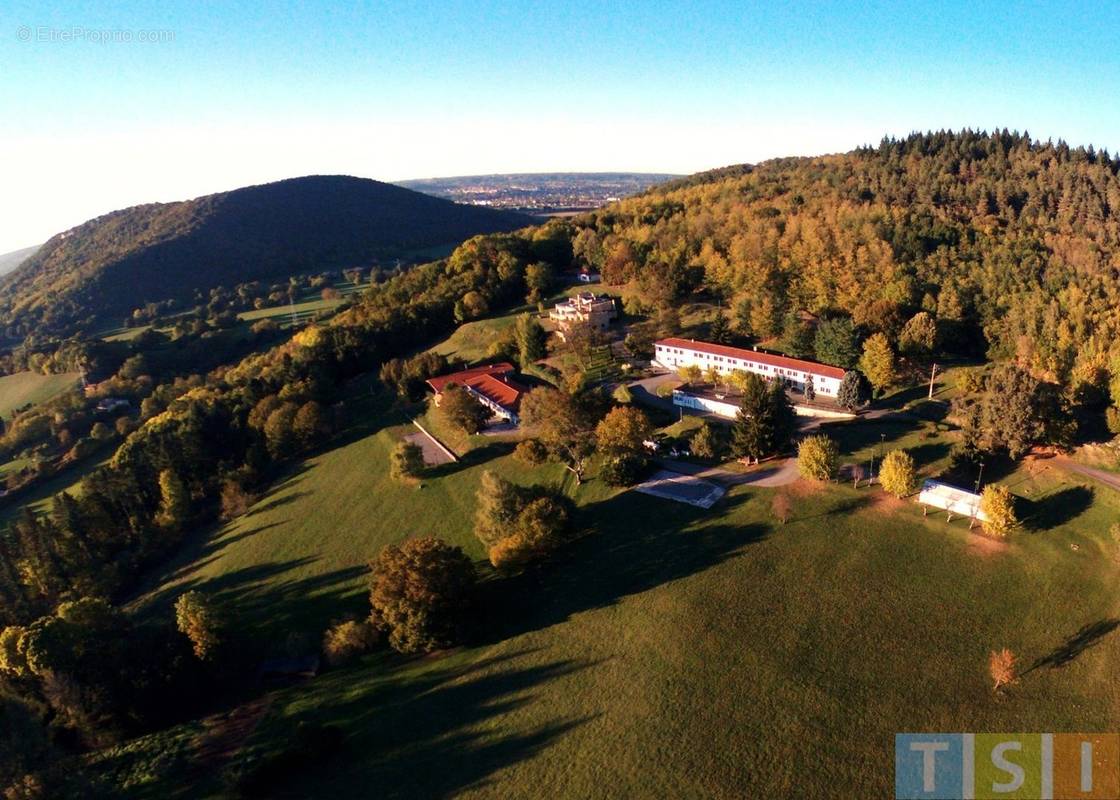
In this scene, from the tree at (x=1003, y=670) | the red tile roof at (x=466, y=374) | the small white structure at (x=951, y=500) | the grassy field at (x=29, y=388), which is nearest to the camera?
the tree at (x=1003, y=670)

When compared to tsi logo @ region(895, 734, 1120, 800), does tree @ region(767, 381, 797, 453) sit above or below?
above

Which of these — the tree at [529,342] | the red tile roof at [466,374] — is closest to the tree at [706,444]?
the red tile roof at [466,374]

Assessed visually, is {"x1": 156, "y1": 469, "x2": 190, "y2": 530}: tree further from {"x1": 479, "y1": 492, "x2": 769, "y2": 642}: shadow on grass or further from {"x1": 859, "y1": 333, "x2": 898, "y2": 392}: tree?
{"x1": 859, "y1": 333, "x2": 898, "y2": 392}: tree

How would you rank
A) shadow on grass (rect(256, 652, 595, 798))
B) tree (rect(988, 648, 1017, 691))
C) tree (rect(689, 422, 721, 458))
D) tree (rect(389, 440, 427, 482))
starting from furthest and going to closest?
tree (rect(389, 440, 427, 482)) < tree (rect(689, 422, 721, 458)) < tree (rect(988, 648, 1017, 691)) < shadow on grass (rect(256, 652, 595, 798))

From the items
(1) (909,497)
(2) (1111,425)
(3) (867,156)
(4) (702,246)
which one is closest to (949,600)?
(1) (909,497)

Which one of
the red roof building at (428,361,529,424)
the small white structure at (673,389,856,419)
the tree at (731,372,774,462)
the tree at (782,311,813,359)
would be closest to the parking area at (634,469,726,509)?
the tree at (731,372,774,462)

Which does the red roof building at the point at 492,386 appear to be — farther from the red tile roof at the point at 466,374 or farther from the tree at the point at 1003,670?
the tree at the point at 1003,670

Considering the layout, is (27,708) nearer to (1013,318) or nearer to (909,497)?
(909,497)
